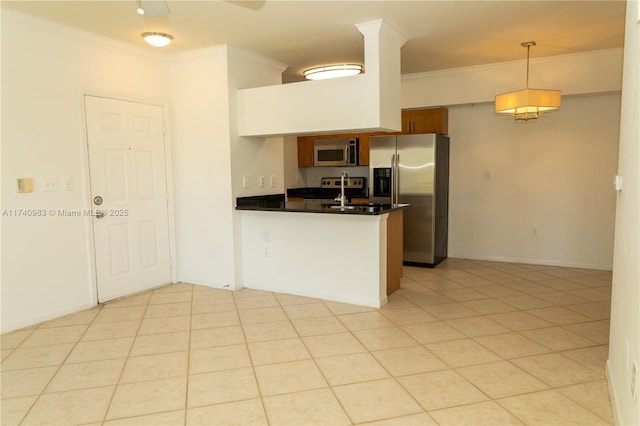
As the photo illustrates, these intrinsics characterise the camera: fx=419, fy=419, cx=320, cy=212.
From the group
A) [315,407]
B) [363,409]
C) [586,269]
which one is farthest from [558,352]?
[586,269]

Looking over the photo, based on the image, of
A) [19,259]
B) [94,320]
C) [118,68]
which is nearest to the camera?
[19,259]

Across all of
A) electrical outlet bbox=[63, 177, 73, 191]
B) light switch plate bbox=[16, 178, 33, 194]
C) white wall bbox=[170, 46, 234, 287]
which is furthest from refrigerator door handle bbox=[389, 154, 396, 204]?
light switch plate bbox=[16, 178, 33, 194]

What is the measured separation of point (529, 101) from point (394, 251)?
6.38 ft

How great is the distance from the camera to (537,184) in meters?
5.43

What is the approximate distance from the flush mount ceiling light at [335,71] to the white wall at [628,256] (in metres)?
2.74

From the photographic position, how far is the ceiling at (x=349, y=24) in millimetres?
3258

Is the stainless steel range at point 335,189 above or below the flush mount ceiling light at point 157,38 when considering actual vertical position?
below

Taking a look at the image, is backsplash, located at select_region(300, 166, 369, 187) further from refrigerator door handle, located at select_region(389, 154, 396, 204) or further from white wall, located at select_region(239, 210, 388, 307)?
white wall, located at select_region(239, 210, 388, 307)

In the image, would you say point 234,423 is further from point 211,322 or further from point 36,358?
point 36,358

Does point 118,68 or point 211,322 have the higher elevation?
point 118,68

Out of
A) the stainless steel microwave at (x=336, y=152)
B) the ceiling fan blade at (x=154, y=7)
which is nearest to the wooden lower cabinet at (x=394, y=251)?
the stainless steel microwave at (x=336, y=152)

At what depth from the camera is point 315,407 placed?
7.40 ft

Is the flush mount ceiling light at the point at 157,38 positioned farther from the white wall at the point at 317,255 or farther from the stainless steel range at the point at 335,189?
the stainless steel range at the point at 335,189

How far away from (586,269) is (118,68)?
19.0 feet
